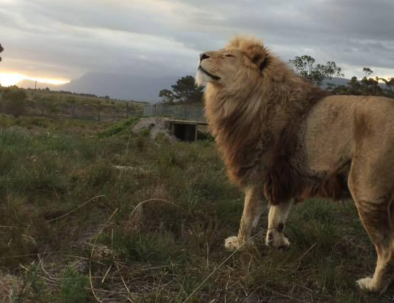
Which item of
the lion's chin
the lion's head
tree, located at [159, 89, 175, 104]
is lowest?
the lion's chin

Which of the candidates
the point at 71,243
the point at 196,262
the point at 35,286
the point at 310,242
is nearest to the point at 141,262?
the point at 196,262

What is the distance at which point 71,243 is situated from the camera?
4621mm

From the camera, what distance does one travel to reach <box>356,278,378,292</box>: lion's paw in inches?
163

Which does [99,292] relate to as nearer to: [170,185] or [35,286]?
[35,286]

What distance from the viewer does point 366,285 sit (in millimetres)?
4164

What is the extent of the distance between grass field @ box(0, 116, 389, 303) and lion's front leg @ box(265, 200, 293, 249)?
94 mm

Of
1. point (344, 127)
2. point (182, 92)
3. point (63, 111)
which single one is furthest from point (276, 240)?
point (182, 92)

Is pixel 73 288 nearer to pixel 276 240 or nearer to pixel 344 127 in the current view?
pixel 276 240

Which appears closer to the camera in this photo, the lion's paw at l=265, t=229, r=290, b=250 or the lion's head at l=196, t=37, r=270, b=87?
the lion's head at l=196, t=37, r=270, b=87

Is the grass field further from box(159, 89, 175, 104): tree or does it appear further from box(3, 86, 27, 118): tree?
box(159, 89, 175, 104): tree

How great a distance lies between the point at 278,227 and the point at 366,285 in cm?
113

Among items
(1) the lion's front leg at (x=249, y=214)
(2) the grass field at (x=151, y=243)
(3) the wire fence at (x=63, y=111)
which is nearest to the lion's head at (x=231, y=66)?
(1) the lion's front leg at (x=249, y=214)

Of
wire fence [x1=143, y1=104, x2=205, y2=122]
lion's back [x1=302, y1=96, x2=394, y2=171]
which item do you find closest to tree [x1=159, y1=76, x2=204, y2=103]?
wire fence [x1=143, y1=104, x2=205, y2=122]

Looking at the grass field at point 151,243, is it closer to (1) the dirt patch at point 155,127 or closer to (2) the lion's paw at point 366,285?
(2) the lion's paw at point 366,285
